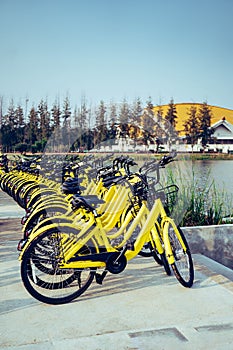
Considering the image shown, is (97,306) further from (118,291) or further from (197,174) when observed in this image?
(197,174)

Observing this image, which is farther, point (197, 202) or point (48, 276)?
point (197, 202)

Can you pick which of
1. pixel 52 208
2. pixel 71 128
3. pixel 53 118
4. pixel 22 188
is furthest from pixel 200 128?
pixel 52 208

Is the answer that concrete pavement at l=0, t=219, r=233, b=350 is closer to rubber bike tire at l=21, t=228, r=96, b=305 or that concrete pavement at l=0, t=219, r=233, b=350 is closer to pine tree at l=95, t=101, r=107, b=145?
rubber bike tire at l=21, t=228, r=96, b=305

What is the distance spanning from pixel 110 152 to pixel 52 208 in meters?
2.98

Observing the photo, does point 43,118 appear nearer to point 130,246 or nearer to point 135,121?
point 135,121

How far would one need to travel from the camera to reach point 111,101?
22.9 ft

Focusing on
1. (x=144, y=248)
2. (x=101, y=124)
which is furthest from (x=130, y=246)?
(x=101, y=124)

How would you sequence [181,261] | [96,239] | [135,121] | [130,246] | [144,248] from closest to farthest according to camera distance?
[96,239] → [130,246] → [181,261] → [144,248] → [135,121]

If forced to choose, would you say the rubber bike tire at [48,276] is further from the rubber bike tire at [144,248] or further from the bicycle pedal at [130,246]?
the rubber bike tire at [144,248]

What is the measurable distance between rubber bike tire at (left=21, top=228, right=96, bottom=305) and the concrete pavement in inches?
3.1

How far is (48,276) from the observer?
A: 3.82 meters

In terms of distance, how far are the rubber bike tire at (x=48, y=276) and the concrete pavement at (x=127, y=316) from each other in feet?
0.26

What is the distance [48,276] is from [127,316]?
874 millimetres

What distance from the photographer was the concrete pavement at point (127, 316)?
282 cm
